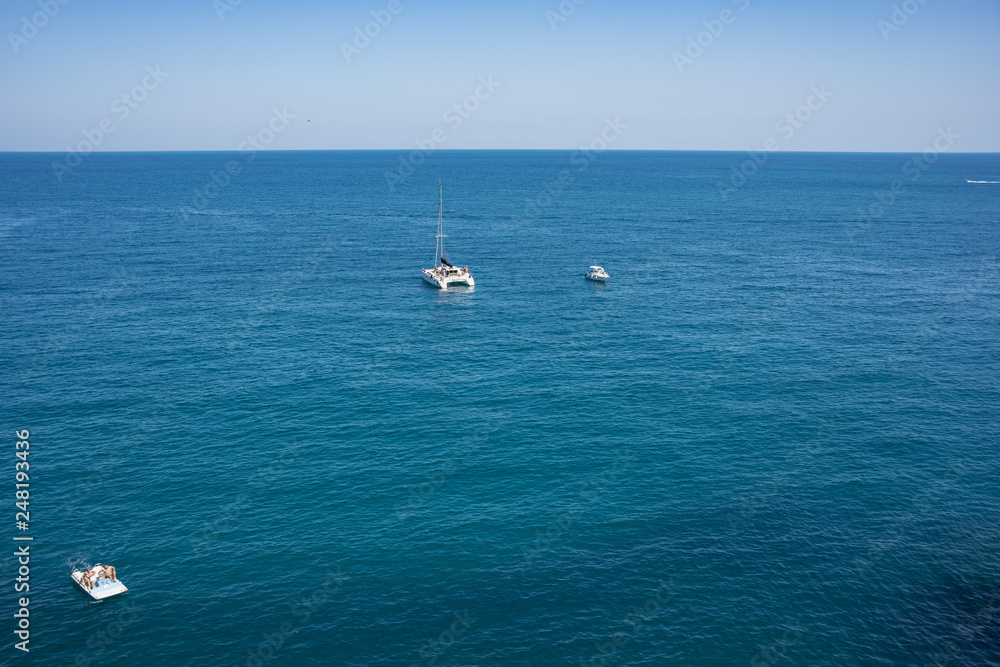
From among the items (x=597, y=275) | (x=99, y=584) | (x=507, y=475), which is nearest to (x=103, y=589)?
(x=99, y=584)

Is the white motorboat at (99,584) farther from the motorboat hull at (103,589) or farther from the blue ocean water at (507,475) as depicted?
the blue ocean water at (507,475)

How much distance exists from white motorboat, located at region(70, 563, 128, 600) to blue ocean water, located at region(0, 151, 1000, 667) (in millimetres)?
1068

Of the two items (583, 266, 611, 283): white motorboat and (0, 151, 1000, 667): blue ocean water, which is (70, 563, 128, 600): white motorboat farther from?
(583, 266, 611, 283): white motorboat

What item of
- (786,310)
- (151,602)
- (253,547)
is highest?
(786,310)

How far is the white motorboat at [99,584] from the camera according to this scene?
54.0m

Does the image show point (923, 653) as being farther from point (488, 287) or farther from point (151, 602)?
point (488, 287)

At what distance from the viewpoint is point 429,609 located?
54.5 meters

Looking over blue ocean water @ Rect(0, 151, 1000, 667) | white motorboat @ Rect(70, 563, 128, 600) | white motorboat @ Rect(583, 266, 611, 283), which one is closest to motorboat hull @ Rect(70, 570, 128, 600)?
white motorboat @ Rect(70, 563, 128, 600)

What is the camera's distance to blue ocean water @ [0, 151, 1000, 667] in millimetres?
52656

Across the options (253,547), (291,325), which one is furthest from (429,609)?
(291,325)

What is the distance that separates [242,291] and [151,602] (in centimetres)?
9304

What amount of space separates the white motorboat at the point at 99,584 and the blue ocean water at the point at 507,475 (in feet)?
3.50

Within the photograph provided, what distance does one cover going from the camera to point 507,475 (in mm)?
73562

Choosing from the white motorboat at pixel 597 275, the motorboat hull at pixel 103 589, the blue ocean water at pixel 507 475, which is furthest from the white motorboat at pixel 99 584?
the white motorboat at pixel 597 275
